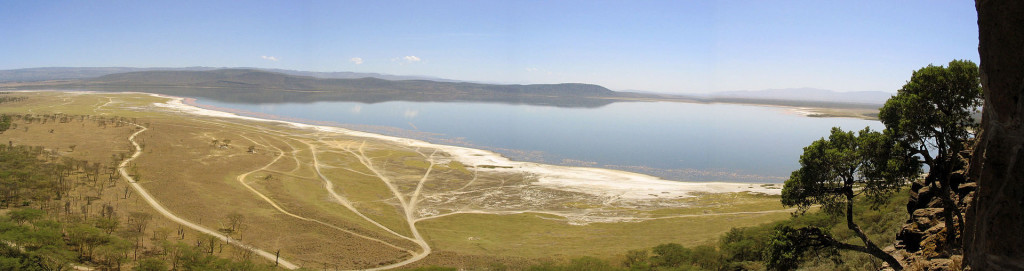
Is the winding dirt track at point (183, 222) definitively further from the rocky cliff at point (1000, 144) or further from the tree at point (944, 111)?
the tree at point (944, 111)

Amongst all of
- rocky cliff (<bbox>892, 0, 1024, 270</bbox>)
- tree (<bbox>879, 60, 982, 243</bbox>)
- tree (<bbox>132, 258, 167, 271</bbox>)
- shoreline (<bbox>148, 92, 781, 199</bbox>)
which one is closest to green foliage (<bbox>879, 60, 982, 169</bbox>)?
tree (<bbox>879, 60, 982, 243</bbox>)

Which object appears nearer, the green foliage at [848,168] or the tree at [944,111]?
the tree at [944,111]

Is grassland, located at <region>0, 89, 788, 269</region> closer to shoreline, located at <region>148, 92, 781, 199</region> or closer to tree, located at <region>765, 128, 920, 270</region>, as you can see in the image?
shoreline, located at <region>148, 92, 781, 199</region>

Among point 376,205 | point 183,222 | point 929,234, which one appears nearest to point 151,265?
point 183,222

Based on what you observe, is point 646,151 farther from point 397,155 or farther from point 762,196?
point 397,155

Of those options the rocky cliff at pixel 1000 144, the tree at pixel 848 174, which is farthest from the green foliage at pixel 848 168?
the rocky cliff at pixel 1000 144

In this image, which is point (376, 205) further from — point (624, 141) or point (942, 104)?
point (624, 141)
